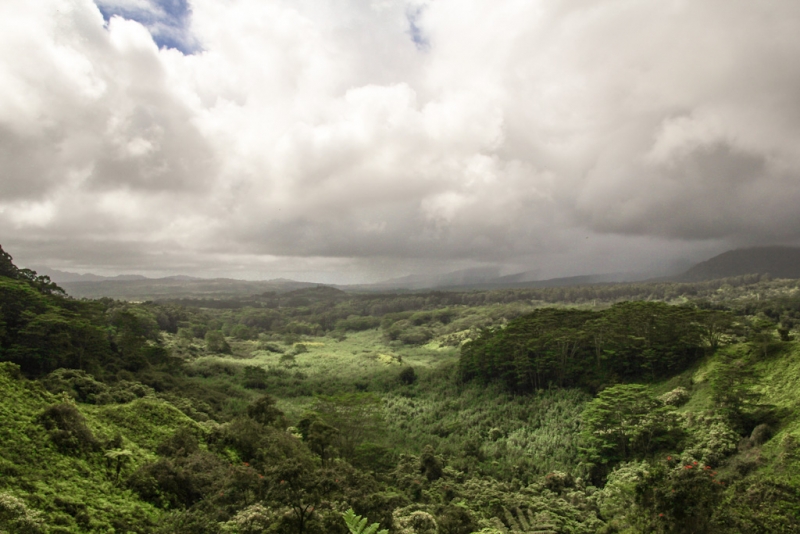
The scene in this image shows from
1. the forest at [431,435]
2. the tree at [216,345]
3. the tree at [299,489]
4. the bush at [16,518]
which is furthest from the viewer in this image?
the tree at [216,345]

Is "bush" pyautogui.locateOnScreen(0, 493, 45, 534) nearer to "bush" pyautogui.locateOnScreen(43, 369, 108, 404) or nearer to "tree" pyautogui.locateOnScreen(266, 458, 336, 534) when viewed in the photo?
"tree" pyautogui.locateOnScreen(266, 458, 336, 534)

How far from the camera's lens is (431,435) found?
116 feet

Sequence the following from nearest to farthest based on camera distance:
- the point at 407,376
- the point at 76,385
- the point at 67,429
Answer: the point at 67,429 → the point at 76,385 → the point at 407,376

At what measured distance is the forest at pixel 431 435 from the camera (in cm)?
1160

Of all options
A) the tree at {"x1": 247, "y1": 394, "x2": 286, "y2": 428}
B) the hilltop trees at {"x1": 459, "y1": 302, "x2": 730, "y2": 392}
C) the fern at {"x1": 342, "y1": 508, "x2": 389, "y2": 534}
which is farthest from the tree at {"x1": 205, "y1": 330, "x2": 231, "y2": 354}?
the fern at {"x1": 342, "y1": 508, "x2": 389, "y2": 534}

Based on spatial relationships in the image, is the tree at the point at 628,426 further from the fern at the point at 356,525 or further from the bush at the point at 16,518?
the bush at the point at 16,518

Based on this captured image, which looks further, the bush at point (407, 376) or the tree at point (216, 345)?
the tree at point (216, 345)

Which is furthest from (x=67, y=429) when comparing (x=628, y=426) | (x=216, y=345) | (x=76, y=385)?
(x=216, y=345)

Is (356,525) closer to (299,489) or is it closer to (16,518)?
(299,489)

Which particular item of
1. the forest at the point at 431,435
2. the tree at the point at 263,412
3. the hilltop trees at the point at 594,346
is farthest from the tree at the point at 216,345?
the tree at the point at 263,412

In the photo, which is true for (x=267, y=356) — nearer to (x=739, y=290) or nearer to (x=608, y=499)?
(x=608, y=499)

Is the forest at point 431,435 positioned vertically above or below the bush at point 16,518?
below

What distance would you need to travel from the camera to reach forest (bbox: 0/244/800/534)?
11.6 metres

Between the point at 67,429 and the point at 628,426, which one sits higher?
the point at 67,429
